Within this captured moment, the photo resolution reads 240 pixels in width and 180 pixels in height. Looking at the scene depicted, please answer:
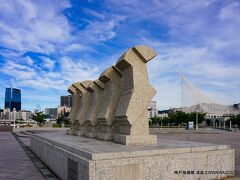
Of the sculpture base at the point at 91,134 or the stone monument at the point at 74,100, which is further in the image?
the stone monument at the point at 74,100

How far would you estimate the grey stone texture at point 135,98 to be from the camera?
791 centimetres

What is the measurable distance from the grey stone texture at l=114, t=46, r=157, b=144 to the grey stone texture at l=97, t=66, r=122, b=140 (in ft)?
2.03

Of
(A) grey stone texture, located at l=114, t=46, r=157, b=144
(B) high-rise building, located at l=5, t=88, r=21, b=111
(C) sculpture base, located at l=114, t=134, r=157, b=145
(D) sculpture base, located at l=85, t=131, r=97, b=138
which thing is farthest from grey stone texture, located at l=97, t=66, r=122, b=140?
(B) high-rise building, located at l=5, t=88, r=21, b=111

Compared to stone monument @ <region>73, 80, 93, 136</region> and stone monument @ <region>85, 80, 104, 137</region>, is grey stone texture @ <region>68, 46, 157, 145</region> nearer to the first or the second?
stone monument @ <region>85, 80, 104, 137</region>

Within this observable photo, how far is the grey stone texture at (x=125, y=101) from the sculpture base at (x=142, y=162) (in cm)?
125

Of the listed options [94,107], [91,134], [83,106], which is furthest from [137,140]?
[83,106]

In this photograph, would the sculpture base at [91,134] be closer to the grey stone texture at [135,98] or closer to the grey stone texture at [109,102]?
the grey stone texture at [109,102]

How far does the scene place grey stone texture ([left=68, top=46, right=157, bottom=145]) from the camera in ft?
26.2

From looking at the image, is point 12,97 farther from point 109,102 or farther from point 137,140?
point 137,140

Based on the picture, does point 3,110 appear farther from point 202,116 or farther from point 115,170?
point 115,170

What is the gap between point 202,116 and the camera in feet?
270

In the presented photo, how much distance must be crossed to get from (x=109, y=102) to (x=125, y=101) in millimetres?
1396

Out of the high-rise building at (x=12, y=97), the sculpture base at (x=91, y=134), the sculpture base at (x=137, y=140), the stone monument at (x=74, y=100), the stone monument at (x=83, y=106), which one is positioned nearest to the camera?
the sculpture base at (x=137, y=140)

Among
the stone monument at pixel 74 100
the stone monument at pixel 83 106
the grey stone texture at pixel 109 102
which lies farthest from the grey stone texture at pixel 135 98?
the stone monument at pixel 74 100
